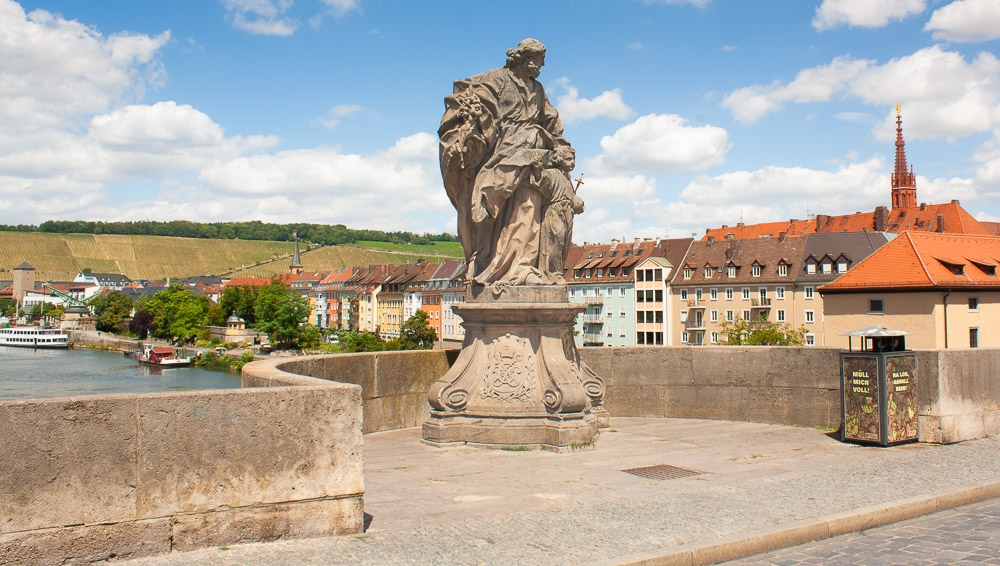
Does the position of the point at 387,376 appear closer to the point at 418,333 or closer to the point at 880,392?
the point at 880,392

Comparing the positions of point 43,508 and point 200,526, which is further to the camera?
point 200,526

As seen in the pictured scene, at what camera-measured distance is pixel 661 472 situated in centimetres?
712

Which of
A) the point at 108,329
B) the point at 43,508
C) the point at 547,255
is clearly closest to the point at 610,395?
the point at 547,255

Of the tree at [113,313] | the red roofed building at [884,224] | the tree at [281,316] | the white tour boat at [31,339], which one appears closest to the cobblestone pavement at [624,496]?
the red roofed building at [884,224]

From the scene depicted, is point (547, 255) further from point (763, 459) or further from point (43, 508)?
point (43, 508)

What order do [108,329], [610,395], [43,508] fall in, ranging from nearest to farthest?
[43,508] → [610,395] → [108,329]

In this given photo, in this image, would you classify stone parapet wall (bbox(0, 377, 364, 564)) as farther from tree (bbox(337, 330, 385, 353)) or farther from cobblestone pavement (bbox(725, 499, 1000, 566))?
tree (bbox(337, 330, 385, 353))

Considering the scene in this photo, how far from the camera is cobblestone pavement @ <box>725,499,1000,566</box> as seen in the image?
4.84m

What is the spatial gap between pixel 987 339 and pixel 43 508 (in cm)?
4371

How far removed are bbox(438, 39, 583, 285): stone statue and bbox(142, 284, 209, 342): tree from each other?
345ft

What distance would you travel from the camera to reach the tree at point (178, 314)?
108 metres

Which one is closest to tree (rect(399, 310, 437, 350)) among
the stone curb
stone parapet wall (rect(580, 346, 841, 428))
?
stone parapet wall (rect(580, 346, 841, 428))

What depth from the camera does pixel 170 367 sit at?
8169 cm

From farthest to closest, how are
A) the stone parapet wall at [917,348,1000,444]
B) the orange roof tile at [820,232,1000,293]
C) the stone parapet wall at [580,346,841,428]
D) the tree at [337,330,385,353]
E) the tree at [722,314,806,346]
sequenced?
the tree at [337,330,385,353] < the tree at [722,314,806,346] < the orange roof tile at [820,232,1000,293] < the stone parapet wall at [580,346,841,428] < the stone parapet wall at [917,348,1000,444]
